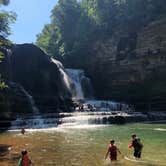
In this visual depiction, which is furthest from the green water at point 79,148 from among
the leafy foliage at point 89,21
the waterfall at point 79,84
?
the leafy foliage at point 89,21

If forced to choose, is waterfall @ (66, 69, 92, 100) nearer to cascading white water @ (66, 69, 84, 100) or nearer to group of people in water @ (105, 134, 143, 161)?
cascading white water @ (66, 69, 84, 100)

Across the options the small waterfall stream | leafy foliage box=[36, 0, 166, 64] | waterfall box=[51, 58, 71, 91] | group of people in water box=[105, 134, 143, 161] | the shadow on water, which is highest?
leafy foliage box=[36, 0, 166, 64]

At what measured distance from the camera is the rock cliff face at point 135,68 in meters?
55.5

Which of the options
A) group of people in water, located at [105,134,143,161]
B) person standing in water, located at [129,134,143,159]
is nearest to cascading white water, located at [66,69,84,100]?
person standing in water, located at [129,134,143,159]

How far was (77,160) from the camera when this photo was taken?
61.2ft

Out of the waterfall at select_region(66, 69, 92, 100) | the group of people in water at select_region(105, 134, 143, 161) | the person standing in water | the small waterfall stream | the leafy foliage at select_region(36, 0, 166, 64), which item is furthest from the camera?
the leafy foliage at select_region(36, 0, 166, 64)

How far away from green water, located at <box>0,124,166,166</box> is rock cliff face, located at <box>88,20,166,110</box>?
995 inches

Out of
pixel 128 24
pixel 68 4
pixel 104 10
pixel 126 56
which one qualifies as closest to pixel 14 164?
pixel 126 56

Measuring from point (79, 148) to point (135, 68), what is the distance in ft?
121

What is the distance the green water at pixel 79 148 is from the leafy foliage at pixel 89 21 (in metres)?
36.5

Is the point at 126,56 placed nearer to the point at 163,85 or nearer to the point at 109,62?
the point at 109,62

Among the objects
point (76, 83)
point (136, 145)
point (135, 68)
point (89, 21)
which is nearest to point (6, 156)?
point (136, 145)

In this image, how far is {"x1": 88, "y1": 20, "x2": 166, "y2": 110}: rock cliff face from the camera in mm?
55500

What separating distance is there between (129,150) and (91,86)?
39.0 metres
